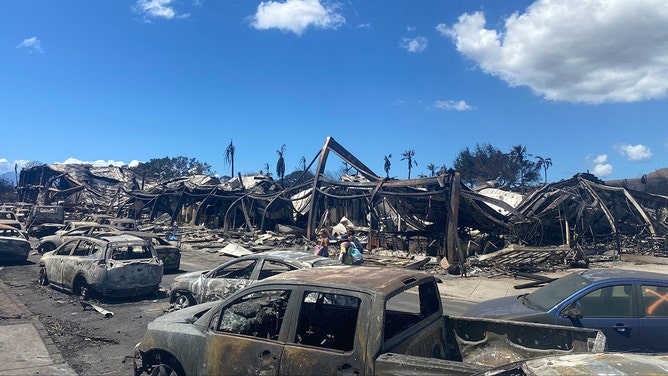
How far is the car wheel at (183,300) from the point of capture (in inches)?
355

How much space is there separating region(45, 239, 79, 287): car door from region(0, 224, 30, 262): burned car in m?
5.32

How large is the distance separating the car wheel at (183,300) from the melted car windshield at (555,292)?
628cm

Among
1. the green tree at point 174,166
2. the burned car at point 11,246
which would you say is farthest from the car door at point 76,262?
the green tree at point 174,166

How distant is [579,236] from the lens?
19234 millimetres

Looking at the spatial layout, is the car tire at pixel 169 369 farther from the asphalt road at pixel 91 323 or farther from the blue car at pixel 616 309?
the blue car at pixel 616 309

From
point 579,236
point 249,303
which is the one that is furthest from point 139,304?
point 579,236

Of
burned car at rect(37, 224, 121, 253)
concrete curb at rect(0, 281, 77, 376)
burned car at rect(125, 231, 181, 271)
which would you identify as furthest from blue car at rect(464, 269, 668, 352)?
burned car at rect(37, 224, 121, 253)

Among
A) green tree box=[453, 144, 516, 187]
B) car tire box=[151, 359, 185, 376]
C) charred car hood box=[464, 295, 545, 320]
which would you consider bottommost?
car tire box=[151, 359, 185, 376]

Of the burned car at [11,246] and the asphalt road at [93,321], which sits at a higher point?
the burned car at [11,246]

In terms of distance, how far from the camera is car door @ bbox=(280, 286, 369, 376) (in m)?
3.52

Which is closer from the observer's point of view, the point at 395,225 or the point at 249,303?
the point at 249,303

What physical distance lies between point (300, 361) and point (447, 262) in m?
13.8

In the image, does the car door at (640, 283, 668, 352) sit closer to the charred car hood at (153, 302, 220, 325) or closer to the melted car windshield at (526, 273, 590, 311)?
the melted car windshield at (526, 273, 590, 311)

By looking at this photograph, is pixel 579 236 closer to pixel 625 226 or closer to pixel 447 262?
pixel 447 262
